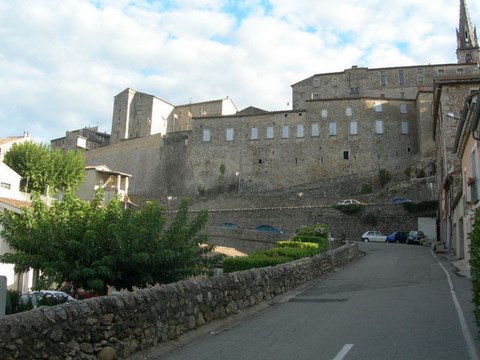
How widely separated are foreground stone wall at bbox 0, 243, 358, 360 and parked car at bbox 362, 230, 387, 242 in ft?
112

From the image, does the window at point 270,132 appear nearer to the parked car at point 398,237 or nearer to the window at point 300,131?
the window at point 300,131

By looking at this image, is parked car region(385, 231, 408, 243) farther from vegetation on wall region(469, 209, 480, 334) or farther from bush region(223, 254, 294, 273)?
vegetation on wall region(469, 209, 480, 334)

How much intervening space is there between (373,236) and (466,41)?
5831cm

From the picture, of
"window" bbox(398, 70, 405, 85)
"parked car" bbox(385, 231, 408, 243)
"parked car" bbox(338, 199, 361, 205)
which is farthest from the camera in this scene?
"window" bbox(398, 70, 405, 85)

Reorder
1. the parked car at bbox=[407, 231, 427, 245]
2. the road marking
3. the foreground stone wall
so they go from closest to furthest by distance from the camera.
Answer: the foreground stone wall → the road marking → the parked car at bbox=[407, 231, 427, 245]

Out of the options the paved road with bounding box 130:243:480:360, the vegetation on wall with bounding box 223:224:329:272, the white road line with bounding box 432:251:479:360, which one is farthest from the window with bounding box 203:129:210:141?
the white road line with bounding box 432:251:479:360

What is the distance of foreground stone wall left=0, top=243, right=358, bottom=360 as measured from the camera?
519 centimetres

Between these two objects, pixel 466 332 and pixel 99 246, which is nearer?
pixel 466 332

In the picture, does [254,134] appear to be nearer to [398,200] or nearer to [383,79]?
[383,79]

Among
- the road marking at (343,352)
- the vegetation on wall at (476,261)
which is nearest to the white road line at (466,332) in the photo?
the vegetation on wall at (476,261)

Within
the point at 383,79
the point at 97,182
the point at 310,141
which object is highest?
the point at 383,79

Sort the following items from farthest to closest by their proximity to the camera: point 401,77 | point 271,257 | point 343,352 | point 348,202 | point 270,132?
point 401,77, point 270,132, point 348,202, point 271,257, point 343,352

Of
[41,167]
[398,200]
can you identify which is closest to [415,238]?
[398,200]

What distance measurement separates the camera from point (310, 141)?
67812 mm
